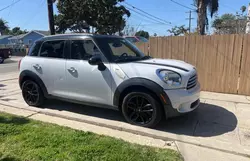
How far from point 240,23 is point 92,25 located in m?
15.9

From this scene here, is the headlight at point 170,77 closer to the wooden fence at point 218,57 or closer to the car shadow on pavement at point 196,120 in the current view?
the car shadow on pavement at point 196,120

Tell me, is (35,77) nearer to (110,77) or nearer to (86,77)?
(86,77)

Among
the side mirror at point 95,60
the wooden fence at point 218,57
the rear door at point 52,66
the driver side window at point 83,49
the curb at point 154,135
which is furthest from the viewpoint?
the wooden fence at point 218,57

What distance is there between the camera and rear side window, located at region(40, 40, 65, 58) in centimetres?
491

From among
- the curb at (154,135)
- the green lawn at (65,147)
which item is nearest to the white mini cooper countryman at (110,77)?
the curb at (154,135)

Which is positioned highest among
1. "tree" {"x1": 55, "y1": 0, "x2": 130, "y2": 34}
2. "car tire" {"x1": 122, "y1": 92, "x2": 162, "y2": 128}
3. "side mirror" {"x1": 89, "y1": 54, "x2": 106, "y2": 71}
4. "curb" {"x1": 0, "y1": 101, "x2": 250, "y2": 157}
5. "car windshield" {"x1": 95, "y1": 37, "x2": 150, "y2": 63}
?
"tree" {"x1": 55, "y1": 0, "x2": 130, "y2": 34}

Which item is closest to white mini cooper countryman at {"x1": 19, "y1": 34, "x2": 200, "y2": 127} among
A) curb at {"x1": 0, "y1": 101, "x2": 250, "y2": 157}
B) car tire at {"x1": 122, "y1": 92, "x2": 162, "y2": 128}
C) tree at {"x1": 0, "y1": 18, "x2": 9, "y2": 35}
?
car tire at {"x1": 122, "y1": 92, "x2": 162, "y2": 128}

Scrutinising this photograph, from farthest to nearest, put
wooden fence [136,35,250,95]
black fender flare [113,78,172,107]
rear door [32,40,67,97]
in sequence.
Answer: wooden fence [136,35,250,95] < rear door [32,40,67,97] < black fender flare [113,78,172,107]

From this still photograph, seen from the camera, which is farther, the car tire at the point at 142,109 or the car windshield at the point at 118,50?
the car windshield at the point at 118,50

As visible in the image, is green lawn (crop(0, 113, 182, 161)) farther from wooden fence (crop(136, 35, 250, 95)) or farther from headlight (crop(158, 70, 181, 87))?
wooden fence (crop(136, 35, 250, 95))

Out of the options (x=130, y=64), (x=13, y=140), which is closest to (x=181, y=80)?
(x=130, y=64)

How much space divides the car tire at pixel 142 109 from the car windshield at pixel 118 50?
2.70 feet

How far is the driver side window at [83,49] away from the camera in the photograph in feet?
14.8

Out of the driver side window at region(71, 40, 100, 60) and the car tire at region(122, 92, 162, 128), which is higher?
the driver side window at region(71, 40, 100, 60)
